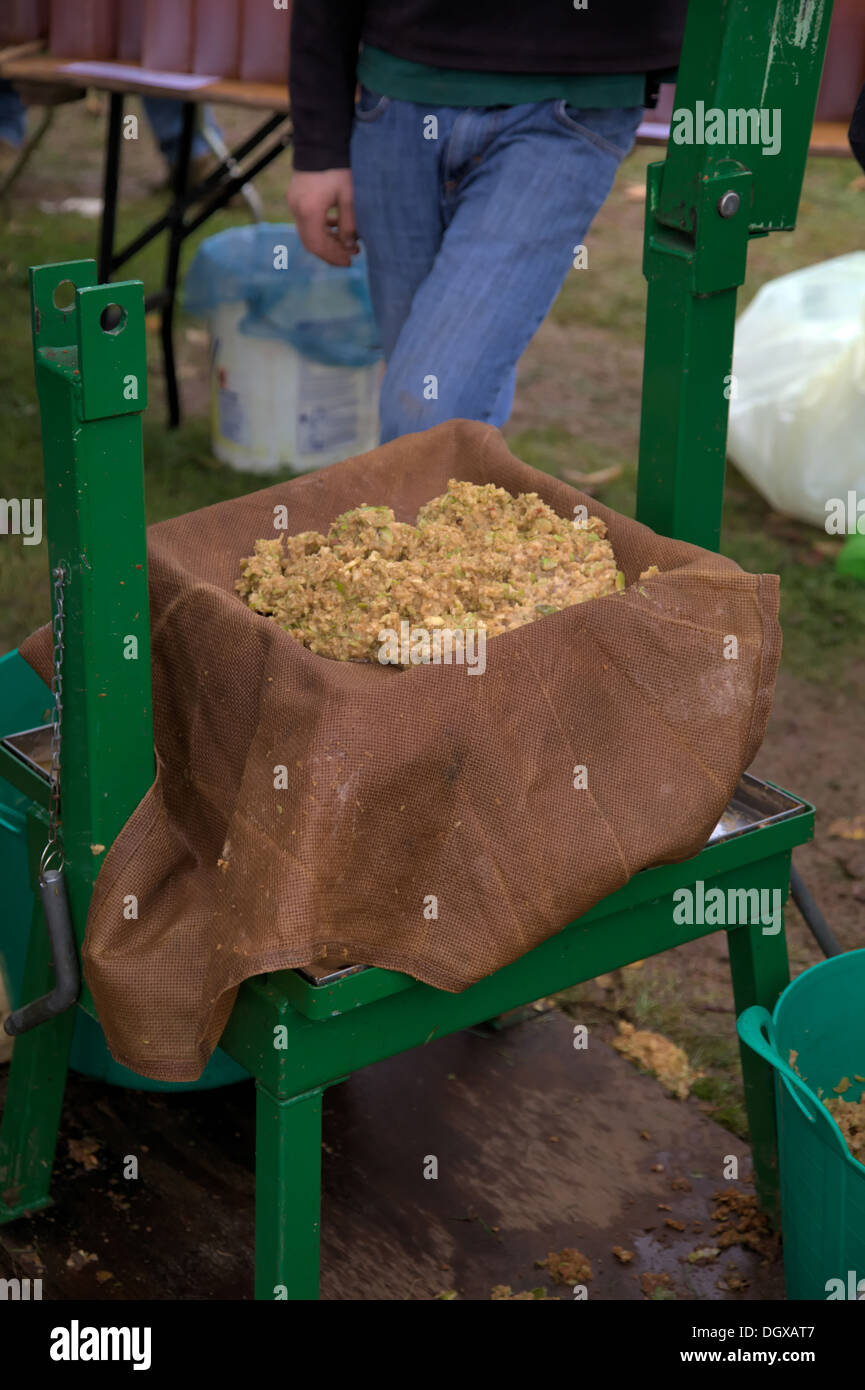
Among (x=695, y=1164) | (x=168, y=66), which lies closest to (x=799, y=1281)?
(x=695, y=1164)

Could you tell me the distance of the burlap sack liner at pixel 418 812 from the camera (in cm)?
154

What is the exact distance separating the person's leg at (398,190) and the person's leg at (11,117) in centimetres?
404

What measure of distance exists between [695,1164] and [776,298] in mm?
2870

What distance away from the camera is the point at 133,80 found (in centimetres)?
389

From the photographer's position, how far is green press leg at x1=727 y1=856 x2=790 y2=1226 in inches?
77.5

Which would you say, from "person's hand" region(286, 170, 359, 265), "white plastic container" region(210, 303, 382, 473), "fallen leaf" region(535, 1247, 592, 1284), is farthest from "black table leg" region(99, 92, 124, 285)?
"fallen leaf" region(535, 1247, 592, 1284)

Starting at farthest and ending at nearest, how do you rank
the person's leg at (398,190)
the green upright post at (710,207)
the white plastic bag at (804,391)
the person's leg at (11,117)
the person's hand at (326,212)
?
the person's leg at (11,117)
the white plastic bag at (804,391)
the person's hand at (326,212)
the person's leg at (398,190)
the green upright post at (710,207)

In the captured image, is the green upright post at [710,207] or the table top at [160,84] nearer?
the green upright post at [710,207]

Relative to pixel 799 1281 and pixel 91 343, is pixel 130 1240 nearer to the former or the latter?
pixel 799 1281

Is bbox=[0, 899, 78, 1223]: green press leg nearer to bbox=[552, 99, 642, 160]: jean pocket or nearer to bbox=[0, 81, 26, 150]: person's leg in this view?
bbox=[552, 99, 642, 160]: jean pocket

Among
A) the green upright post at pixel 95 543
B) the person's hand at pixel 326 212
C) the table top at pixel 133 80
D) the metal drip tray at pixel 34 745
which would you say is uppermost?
the table top at pixel 133 80

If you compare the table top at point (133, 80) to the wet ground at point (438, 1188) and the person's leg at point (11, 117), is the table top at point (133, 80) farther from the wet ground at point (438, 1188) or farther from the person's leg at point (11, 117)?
the wet ground at point (438, 1188)

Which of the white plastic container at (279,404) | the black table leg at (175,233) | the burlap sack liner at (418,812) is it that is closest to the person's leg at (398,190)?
the burlap sack liner at (418,812)

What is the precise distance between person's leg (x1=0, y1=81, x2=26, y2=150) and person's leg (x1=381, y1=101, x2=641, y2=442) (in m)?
4.24
